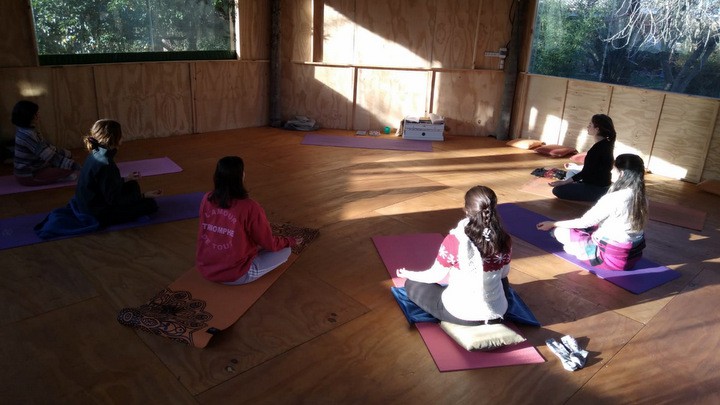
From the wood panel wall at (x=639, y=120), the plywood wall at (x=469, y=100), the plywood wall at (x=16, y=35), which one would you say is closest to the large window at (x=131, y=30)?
the plywood wall at (x=16, y=35)

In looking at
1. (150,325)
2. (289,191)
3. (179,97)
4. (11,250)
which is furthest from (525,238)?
(179,97)

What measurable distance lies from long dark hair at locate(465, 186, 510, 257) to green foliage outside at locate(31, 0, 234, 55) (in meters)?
5.57

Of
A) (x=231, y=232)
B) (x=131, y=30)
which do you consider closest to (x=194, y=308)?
(x=231, y=232)

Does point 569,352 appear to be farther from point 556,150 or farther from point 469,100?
point 469,100

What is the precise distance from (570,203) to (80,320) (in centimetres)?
427

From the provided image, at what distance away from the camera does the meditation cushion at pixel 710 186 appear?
Result: 5528 millimetres

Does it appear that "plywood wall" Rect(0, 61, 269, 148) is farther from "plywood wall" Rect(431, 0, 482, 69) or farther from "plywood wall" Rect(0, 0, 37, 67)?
"plywood wall" Rect(431, 0, 482, 69)

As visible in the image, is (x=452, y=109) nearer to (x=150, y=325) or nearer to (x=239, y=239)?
(x=239, y=239)

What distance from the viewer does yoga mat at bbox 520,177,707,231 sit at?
15.3ft

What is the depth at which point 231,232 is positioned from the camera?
303cm

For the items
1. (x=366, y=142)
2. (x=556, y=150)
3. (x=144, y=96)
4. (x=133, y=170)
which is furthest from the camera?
(x=366, y=142)

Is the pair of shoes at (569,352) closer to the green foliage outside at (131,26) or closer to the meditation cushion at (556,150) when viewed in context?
the meditation cushion at (556,150)

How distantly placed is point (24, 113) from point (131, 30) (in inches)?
94.1

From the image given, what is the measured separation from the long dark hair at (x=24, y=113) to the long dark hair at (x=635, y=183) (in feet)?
15.8
